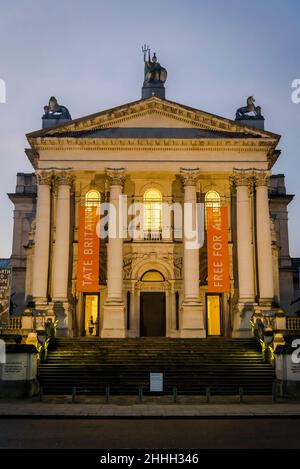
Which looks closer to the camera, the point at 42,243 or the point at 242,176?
the point at 42,243

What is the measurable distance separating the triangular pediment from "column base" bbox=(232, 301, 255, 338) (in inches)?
429

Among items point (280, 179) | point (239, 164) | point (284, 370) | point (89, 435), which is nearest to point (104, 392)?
point (284, 370)

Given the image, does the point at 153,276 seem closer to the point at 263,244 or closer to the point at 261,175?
the point at 263,244

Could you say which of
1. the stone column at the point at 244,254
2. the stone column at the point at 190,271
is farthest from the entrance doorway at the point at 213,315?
the stone column at the point at 190,271

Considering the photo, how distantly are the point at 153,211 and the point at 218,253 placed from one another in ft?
19.7

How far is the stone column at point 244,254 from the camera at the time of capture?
33.6 meters

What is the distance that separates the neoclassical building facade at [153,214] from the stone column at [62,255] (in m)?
0.06

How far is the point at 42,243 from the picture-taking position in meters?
34.9

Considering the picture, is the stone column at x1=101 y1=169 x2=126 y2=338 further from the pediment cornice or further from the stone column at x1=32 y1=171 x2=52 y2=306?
the stone column at x1=32 y1=171 x2=52 y2=306

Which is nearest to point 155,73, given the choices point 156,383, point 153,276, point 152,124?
point 152,124

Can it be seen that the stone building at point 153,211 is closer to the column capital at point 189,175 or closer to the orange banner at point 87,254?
the column capital at point 189,175

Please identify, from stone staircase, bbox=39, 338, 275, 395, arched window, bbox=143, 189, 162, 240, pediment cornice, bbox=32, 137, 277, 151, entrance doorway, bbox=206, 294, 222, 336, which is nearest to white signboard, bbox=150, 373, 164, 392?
stone staircase, bbox=39, 338, 275, 395

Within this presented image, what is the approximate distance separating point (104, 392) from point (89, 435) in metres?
10.2

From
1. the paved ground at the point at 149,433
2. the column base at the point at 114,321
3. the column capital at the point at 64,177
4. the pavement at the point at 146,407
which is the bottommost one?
the paved ground at the point at 149,433
